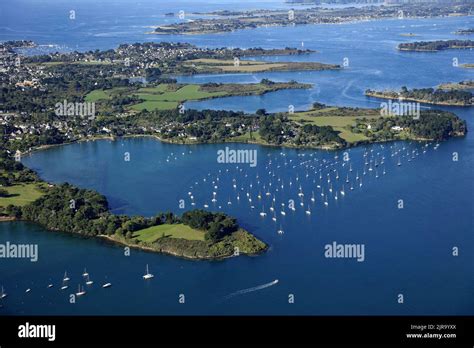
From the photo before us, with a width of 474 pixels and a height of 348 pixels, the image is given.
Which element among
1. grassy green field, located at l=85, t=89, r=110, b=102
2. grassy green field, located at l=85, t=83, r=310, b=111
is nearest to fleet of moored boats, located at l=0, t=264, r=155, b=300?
grassy green field, located at l=85, t=83, r=310, b=111

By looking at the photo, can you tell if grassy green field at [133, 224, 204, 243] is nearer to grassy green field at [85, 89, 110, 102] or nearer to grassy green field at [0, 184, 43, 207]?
grassy green field at [0, 184, 43, 207]

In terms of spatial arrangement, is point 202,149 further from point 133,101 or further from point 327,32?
point 327,32

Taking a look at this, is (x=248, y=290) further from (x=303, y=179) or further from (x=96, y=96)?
(x=96, y=96)

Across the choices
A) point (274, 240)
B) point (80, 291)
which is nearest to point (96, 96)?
point (274, 240)

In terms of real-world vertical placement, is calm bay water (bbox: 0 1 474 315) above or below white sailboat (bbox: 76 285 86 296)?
above

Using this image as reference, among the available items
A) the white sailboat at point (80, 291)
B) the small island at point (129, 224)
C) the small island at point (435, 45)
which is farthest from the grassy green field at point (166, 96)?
the small island at point (435, 45)

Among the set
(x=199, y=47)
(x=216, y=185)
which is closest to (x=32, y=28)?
(x=199, y=47)

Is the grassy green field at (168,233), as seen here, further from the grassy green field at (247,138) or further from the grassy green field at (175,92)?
the grassy green field at (175,92)

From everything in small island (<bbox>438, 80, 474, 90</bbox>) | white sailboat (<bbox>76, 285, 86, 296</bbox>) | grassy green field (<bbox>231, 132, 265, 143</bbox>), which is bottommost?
white sailboat (<bbox>76, 285, 86, 296</bbox>)
